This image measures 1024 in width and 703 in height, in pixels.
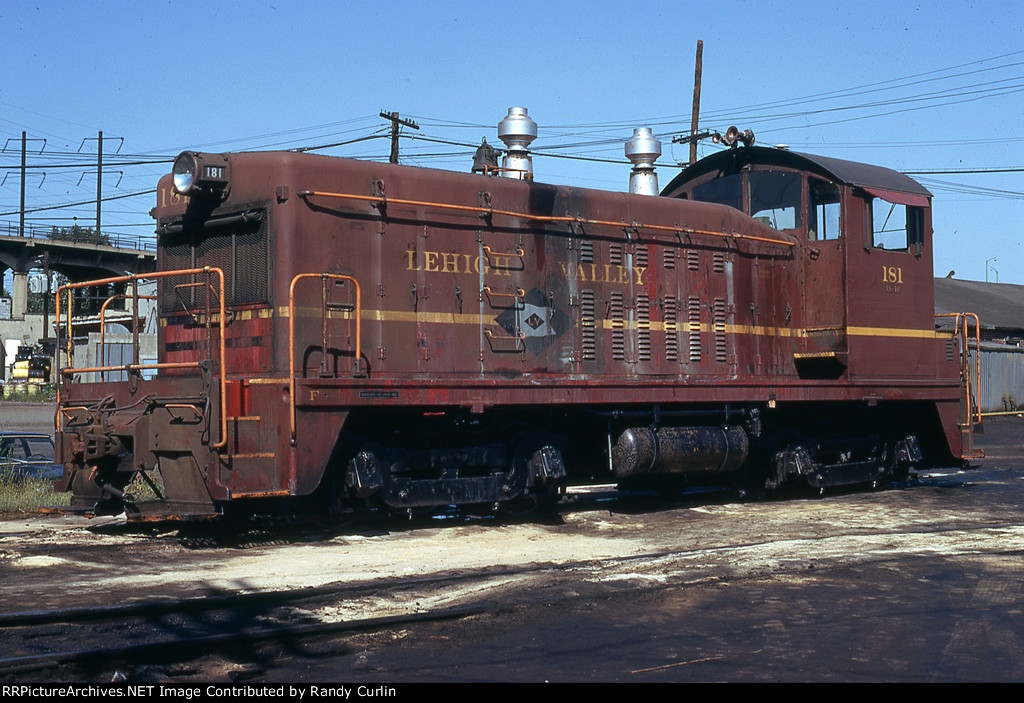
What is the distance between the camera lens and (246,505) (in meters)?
9.61

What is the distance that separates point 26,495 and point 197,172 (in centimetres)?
476

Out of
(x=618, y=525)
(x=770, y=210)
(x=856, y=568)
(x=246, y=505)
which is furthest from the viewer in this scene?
(x=770, y=210)

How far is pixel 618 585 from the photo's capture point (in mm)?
7422

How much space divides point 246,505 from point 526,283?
3.47 m

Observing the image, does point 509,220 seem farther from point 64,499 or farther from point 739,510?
point 64,499

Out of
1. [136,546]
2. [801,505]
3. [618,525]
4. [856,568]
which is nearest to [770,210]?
[801,505]

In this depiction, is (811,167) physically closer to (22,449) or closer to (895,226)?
(895,226)

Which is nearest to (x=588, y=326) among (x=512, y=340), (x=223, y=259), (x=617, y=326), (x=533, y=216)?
(x=617, y=326)

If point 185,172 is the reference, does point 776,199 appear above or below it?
above

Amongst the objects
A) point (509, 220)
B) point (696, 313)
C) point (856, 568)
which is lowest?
point (856, 568)

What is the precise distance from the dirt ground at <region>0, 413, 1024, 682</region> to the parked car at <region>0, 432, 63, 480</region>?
2.42 metres

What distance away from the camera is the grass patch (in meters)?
11.3

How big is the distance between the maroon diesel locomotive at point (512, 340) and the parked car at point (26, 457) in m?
1.57

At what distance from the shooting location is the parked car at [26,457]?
1305cm
